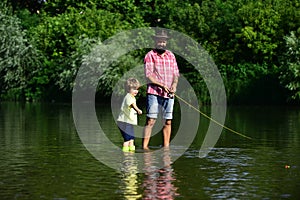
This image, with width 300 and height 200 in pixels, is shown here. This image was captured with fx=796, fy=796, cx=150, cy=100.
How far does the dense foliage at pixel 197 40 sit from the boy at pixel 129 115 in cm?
3030

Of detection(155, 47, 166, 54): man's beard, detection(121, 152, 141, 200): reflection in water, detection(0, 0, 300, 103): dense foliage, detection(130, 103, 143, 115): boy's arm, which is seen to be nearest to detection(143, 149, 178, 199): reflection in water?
detection(121, 152, 141, 200): reflection in water

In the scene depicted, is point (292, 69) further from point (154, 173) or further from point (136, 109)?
point (154, 173)

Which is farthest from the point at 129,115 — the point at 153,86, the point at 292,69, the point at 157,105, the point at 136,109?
the point at 292,69

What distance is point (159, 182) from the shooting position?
9.95 metres

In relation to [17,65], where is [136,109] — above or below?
below

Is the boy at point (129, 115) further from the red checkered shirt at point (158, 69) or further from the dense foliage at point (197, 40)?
the dense foliage at point (197, 40)

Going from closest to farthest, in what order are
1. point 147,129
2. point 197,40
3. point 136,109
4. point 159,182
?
point 159,182, point 136,109, point 147,129, point 197,40

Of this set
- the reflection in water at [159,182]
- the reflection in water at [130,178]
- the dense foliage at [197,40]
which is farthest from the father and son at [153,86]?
the dense foliage at [197,40]

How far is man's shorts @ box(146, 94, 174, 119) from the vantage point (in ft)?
46.9

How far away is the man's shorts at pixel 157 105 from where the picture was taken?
1430cm

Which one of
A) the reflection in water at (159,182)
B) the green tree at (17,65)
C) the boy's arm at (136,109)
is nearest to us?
the reflection in water at (159,182)

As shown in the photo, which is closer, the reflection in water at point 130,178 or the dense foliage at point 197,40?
the reflection in water at point 130,178

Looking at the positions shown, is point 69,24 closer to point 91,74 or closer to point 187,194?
point 91,74

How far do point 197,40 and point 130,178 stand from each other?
145ft
